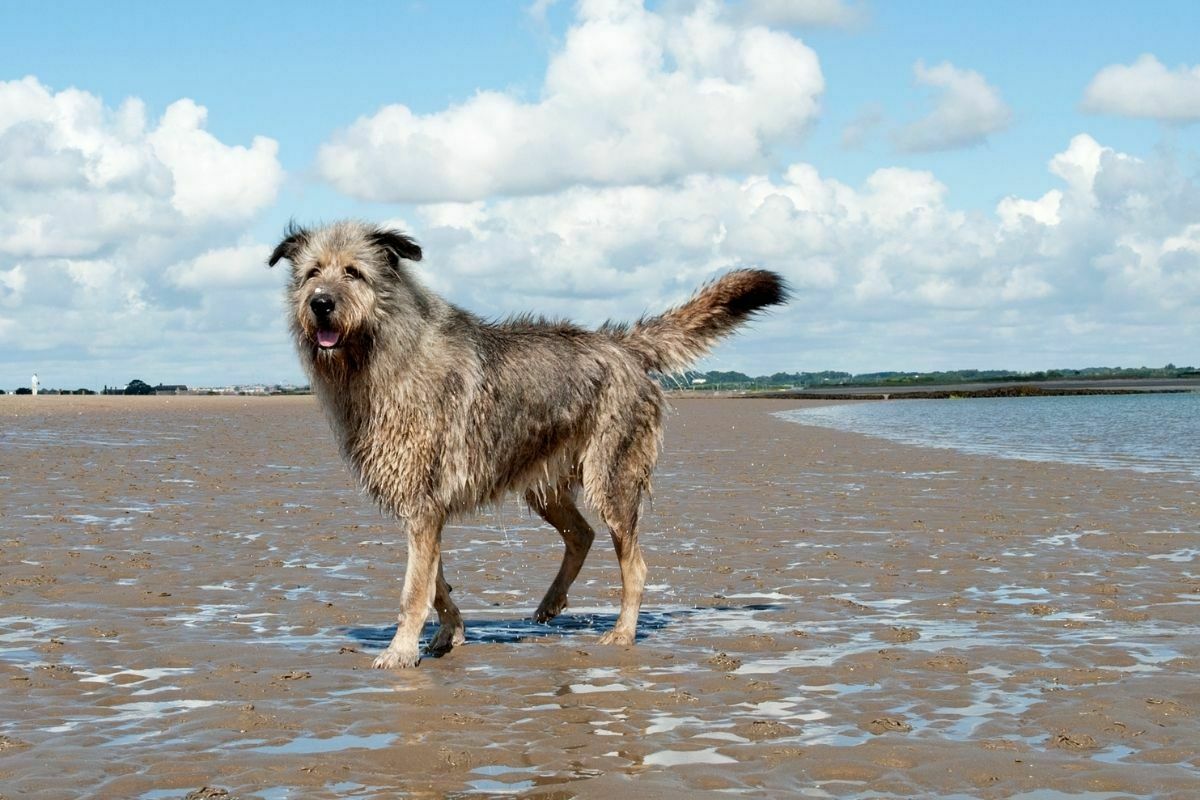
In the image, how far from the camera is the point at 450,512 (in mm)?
9297

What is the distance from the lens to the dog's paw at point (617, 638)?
9.17 m

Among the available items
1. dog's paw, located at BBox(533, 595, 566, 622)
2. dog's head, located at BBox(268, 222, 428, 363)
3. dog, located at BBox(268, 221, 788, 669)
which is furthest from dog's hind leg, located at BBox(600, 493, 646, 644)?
dog's head, located at BBox(268, 222, 428, 363)

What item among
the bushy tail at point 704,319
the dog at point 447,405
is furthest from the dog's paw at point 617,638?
the bushy tail at point 704,319

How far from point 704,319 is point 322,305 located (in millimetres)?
3595

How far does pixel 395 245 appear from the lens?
9070 mm

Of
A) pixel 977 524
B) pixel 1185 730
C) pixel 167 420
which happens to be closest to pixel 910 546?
pixel 977 524

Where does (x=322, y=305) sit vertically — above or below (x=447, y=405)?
above

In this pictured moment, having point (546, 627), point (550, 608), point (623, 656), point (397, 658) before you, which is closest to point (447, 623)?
point (397, 658)

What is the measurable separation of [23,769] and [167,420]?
4173cm

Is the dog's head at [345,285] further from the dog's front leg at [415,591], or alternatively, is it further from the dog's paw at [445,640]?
the dog's paw at [445,640]

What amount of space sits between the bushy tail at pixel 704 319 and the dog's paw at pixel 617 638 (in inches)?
92.5

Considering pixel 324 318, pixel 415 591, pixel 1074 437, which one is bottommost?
pixel 1074 437

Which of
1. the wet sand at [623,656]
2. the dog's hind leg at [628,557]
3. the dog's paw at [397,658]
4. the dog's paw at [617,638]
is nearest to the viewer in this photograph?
the wet sand at [623,656]

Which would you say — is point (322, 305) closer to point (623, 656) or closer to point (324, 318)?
point (324, 318)
